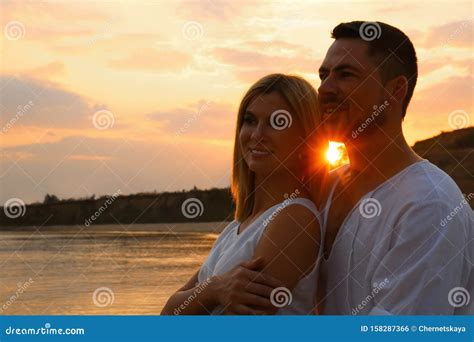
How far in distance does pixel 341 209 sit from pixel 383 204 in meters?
0.25

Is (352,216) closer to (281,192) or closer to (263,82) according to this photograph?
(281,192)

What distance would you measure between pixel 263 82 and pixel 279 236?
2.26 ft

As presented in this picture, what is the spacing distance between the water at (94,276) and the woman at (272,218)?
6836 mm

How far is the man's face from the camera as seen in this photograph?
11.8ft

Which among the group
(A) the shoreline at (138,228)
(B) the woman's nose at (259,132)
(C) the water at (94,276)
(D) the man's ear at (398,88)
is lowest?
(B) the woman's nose at (259,132)

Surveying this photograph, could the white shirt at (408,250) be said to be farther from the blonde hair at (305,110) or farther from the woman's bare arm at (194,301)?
the woman's bare arm at (194,301)

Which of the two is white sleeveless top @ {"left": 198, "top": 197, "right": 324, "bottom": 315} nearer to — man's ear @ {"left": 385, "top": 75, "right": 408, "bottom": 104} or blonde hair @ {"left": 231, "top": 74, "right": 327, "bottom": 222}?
blonde hair @ {"left": 231, "top": 74, "right": 327, "bottom": 222}

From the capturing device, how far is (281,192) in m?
3.48

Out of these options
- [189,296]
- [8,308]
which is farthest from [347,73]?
[8,308]

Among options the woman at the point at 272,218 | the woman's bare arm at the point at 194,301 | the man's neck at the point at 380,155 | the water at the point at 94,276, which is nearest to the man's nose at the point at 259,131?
the woman at the point at 272,218

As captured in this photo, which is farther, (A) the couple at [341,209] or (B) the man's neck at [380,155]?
(B) the man's neck at [380,155]

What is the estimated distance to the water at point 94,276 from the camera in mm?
11813

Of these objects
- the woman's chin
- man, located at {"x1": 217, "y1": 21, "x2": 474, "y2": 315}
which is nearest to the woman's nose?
the woman's chin

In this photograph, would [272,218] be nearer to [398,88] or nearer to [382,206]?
[382,206]
